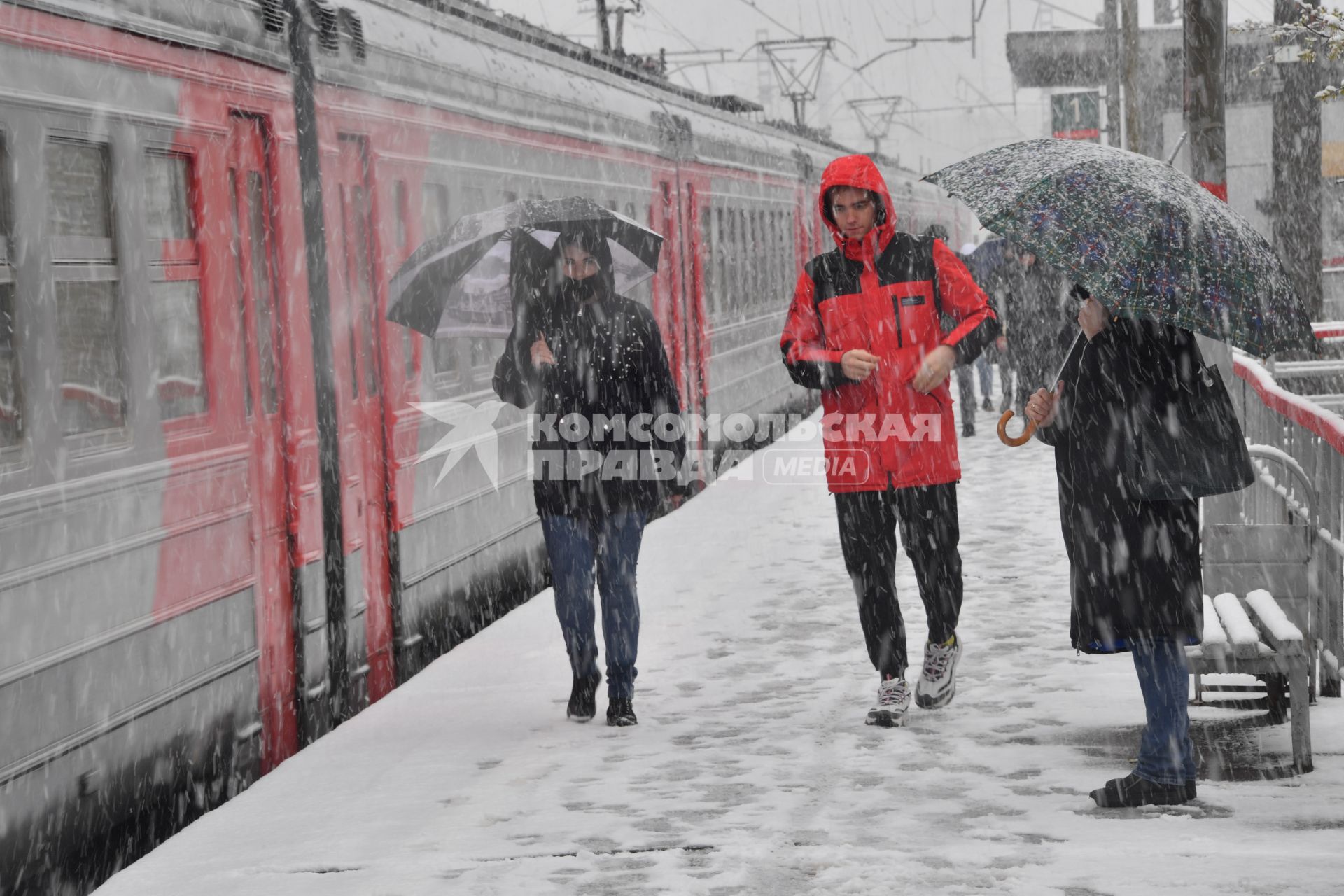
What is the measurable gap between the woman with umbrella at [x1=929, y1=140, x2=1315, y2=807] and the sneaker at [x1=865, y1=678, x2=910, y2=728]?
3.47ft

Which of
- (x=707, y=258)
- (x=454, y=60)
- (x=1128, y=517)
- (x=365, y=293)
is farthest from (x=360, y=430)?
(x=707, y=258)

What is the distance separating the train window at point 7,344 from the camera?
4.36 meters

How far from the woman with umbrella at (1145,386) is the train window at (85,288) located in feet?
8.04

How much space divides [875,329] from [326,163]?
2296 millimetres

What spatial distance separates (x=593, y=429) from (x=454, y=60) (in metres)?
3.02

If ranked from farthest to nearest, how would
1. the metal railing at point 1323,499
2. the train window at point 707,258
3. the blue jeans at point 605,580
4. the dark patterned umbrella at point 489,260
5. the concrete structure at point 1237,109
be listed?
1. the concrete structure at point 1237,109
2. the train window at point 707,258
3. the dark patterned umbrella at point 489,260
4. the blue jeans at point 605,580
5. the metal railing at point 1323,499

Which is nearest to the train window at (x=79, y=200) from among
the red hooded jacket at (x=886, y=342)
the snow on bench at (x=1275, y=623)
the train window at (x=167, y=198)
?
the train window at (x=167, y=198)

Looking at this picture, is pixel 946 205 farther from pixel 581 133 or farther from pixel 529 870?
pixel 529 870

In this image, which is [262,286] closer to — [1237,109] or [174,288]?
[174,288]

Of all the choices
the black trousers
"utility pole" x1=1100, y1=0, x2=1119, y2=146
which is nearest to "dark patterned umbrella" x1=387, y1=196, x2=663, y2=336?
the black trousers

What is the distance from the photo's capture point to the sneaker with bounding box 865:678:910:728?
5.62 meters

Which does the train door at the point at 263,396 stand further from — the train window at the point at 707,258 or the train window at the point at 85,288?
the train window at the point at 707,258

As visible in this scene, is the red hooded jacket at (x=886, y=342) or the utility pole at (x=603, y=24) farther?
the utility pole at (x=603, y=24)

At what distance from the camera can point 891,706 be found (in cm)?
563
